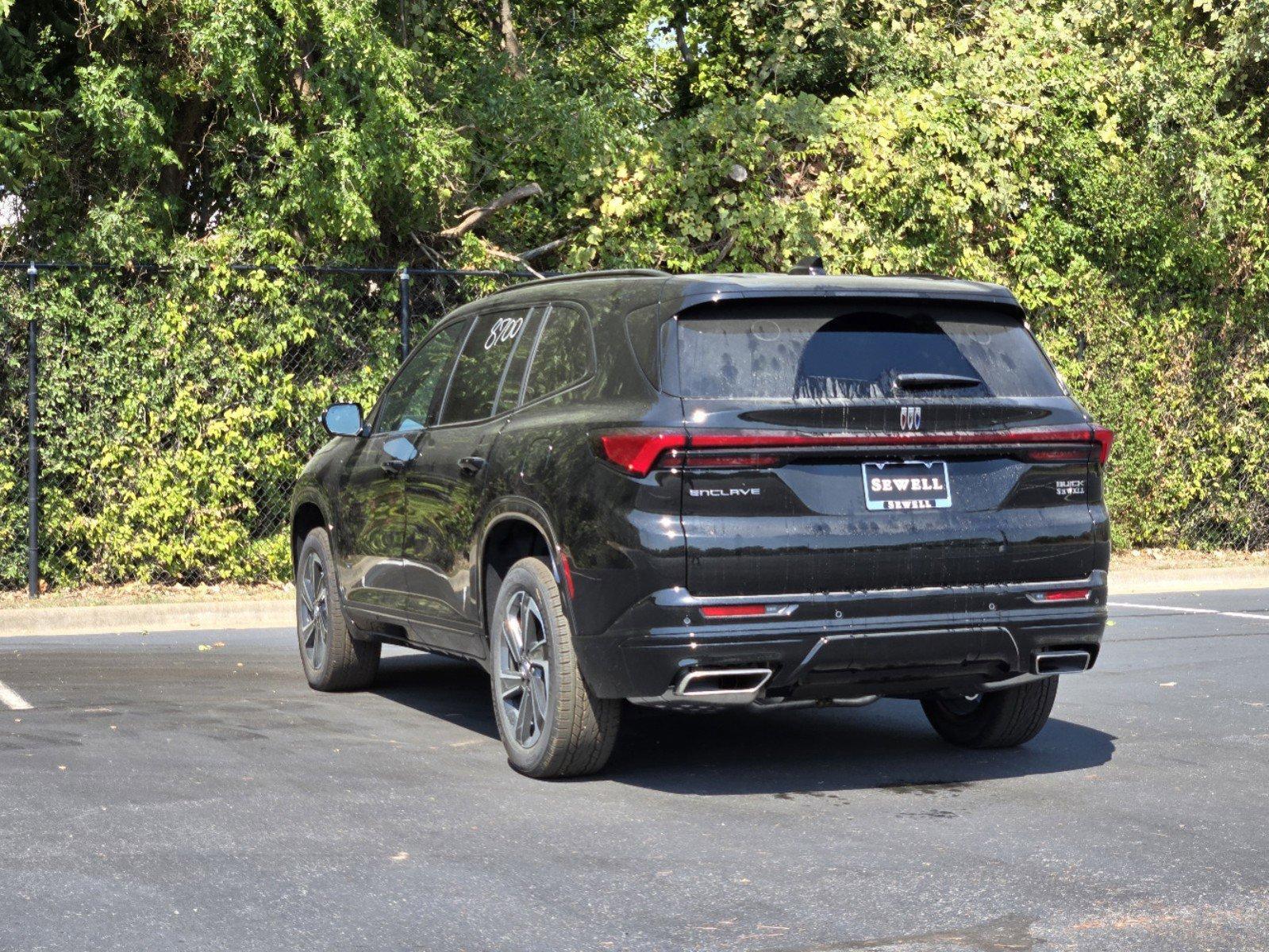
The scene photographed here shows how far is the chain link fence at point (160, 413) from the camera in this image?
13.6m

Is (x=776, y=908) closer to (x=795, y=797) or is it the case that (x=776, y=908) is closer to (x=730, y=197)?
(x=795, y=797)

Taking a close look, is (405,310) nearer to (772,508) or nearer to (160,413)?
(160,413)

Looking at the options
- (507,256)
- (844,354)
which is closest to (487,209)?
(507,256)

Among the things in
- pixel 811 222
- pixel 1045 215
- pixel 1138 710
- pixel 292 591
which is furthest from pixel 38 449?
pixel 1045 215

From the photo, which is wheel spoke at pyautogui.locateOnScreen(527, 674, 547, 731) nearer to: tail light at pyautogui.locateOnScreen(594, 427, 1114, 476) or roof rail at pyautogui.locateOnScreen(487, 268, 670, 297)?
tail light at pyautogui.locateOnScreen(594, 427, 1114, 476)

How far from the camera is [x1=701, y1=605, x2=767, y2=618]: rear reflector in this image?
246 inches

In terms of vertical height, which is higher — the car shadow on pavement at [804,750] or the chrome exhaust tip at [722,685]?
the chrome exhaust tip at [722,685]

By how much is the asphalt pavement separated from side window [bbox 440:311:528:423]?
1.45 metres

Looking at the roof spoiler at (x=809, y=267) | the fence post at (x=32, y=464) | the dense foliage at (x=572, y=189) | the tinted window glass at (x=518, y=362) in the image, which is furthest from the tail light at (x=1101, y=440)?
the fence post at (x=32, y=464)

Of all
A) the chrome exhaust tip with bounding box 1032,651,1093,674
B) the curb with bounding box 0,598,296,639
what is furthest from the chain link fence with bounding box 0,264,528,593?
the chrome exhaust tip with bounding box 1032,651,1093,674

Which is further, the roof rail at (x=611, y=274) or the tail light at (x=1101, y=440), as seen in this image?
the roof rail at (x=611, y=274)

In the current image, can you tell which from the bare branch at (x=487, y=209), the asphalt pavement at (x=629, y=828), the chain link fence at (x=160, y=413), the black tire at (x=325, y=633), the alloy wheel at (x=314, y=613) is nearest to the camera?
the asphalt pavement at (x=629, y=828)

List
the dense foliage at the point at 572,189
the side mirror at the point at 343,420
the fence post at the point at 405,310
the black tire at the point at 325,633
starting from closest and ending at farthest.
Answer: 1. the side mirror at the point at 343,420
2. the black tire at the point at 325,633
3. the dense foliage at the point at 572,189
4. the fence post at the point at 405,310

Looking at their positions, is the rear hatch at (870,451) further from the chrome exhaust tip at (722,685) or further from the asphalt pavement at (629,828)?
the asphalt pavement at (629,828)
